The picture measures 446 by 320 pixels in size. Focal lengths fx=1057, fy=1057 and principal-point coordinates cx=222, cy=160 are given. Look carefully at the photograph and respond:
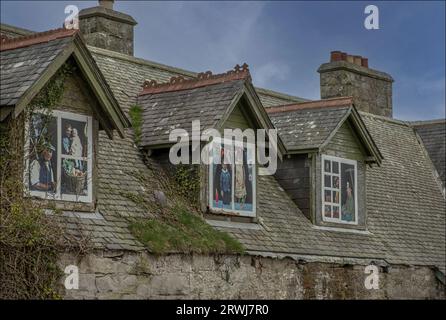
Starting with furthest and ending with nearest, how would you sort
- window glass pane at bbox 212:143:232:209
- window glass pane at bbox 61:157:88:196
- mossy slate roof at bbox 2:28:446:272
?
window glass pane at bbox 212:143:232:209 → mossy slate roof at bbox 2:28:446:272 → window glass pane at bbox 61:157:88:196

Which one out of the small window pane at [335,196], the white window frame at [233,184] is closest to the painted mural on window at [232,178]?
the white window frame at [233,184]

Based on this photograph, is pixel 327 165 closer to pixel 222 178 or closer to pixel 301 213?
pixel 301 213

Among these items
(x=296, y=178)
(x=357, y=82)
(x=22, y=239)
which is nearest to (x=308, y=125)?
(x=296, y=178)

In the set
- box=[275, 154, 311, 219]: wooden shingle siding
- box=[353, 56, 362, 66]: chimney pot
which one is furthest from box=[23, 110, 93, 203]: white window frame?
box=[353, 56, 362, 66]: chimney pot

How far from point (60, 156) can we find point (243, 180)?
13.1 feet

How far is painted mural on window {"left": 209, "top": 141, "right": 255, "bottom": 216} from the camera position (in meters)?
17.1

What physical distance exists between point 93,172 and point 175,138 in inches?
89.1

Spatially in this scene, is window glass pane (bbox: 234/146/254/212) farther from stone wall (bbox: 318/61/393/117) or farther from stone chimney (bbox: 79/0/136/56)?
stone wall (bbox: 318/61/393/117)

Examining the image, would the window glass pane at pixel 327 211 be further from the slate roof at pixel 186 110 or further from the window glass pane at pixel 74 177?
the window glass pane at pixel 74 177

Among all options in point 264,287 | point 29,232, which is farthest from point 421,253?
point 29,232

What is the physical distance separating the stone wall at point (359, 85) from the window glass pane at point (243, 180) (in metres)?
8.98

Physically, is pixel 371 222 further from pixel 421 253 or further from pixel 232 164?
pixel 232 164

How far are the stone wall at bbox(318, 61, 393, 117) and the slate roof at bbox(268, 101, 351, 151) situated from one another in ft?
18.3

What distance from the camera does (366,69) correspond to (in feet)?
88.2
